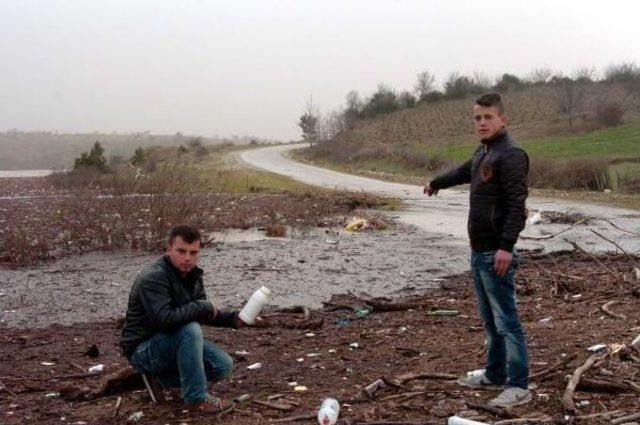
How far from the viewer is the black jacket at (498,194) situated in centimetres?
431

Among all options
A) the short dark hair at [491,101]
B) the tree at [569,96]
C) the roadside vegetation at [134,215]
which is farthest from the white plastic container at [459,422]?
the tree at [569,96]

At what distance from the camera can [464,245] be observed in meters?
13.2

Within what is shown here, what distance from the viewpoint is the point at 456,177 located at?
516 cm

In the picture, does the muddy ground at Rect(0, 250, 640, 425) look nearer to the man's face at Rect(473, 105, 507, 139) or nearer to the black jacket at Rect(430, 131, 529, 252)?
the black jacket at Rect(430, 131, 529, 252)

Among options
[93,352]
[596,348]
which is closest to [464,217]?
[596,348]

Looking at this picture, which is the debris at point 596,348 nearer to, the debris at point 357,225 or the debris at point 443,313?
the debris at point 443,313

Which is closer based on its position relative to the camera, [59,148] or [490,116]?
[490,116]

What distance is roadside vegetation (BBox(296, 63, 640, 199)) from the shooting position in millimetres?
27612

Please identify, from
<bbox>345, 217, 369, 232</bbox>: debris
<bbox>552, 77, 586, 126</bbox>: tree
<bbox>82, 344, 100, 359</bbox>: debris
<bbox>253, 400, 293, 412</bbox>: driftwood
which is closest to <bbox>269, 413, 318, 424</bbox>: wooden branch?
<bbox>253, 400, 293, 412</bbox>: driftwood

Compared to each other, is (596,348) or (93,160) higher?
(93,160)

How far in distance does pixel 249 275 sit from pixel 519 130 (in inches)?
1928

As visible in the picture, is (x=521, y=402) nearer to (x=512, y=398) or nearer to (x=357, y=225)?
(x=512, y=398)

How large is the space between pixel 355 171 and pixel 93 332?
3242 cm

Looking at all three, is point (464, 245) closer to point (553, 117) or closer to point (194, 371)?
point (194, 371)
